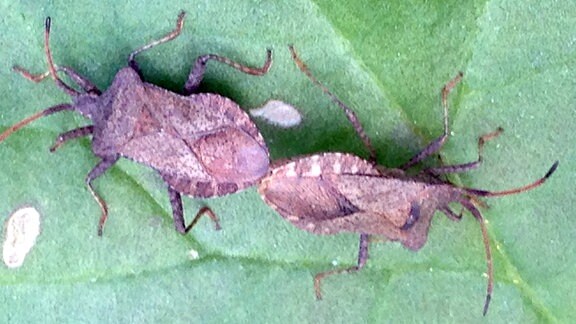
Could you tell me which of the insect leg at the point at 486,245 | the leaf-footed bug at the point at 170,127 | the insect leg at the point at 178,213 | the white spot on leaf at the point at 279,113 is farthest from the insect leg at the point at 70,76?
the insect leg at the point at 486,245

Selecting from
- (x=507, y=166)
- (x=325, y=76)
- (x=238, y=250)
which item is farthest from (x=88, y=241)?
(x=507, y=166)

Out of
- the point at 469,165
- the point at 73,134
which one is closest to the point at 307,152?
the point at 469,165

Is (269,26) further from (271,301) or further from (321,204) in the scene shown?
(271,301)

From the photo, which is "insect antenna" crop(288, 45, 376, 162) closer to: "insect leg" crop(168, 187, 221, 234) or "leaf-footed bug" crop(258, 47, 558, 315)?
"leaf-footed bug" crop(258, 47, 558, 315)

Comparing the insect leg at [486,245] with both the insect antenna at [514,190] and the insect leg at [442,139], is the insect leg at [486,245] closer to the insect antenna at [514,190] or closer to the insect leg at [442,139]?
the insect antenna at [514,190]

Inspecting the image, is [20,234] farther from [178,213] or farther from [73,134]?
[178,213]

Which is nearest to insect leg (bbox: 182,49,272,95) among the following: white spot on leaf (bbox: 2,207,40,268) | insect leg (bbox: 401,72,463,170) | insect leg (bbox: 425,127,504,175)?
insect leg (bbox: 401,72,463,170)
